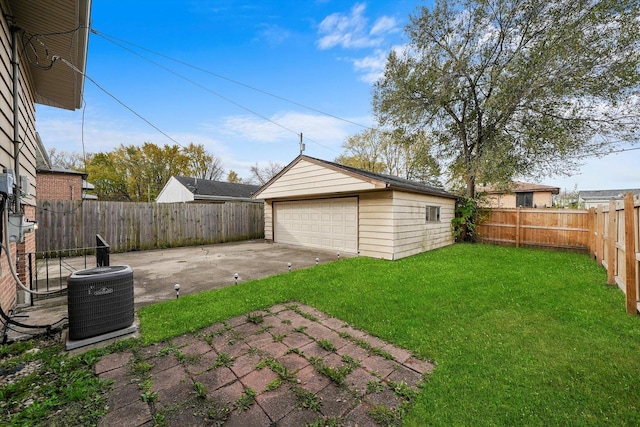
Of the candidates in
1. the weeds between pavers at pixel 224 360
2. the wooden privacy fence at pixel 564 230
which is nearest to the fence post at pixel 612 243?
the wooden privacy fence at pixel 564 230

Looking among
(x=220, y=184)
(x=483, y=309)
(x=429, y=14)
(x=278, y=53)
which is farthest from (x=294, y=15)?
(x=220, y=184)

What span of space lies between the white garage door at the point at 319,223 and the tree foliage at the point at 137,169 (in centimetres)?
2133

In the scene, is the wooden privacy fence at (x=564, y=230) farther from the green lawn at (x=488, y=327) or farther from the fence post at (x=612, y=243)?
the green lawn at (x=488, y=327)

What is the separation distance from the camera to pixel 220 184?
68.8ft

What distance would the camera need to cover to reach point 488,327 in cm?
325

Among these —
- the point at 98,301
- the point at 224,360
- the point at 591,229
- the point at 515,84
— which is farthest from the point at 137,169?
the point at 591,229

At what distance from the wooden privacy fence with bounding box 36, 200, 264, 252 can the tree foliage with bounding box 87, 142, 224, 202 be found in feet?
62.3

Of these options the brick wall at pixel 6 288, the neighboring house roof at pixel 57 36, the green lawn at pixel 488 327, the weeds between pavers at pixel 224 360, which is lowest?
the weeds between pavers at pixel 224 360

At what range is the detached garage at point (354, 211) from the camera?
7.79 metres

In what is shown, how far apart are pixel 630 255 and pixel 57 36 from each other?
28.3 ft

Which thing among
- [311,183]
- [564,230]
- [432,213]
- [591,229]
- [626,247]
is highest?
[311,183]

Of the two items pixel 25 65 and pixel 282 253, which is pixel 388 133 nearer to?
pixel 282 253

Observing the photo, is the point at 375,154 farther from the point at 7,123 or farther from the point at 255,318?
the point at 7,123

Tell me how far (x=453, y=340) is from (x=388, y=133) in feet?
41.2
